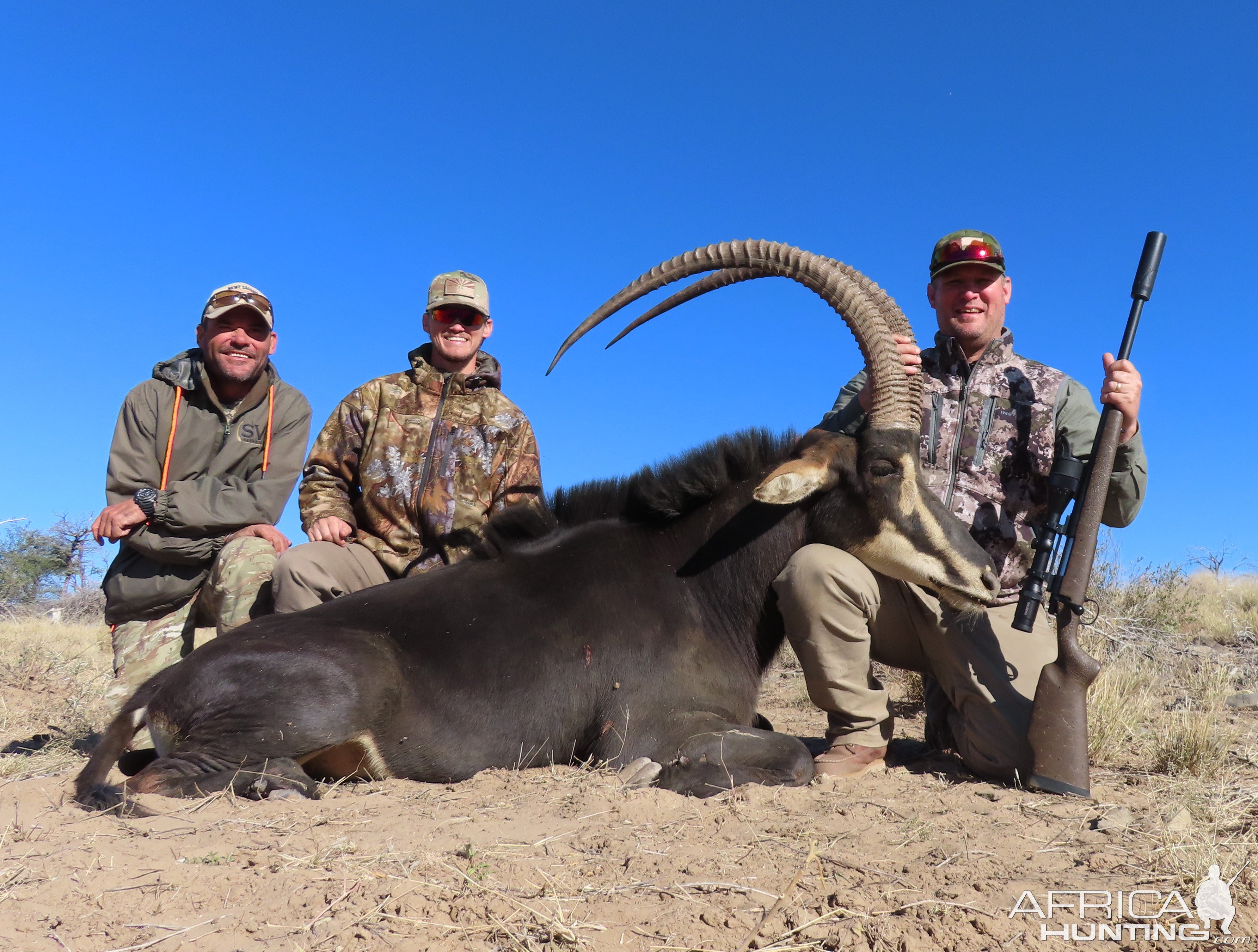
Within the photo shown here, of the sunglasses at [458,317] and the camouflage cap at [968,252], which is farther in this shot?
the sunglasses at [458,317]

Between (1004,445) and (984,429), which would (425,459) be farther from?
(1004,445)

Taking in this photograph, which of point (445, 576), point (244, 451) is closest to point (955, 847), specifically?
point (445, 576)

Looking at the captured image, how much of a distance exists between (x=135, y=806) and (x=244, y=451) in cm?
320

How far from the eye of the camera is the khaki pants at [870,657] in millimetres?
4816

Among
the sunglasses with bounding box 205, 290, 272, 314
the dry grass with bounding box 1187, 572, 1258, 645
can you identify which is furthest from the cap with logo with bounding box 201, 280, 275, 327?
the dry grass with bounding box 1187, 572, 1258, 645

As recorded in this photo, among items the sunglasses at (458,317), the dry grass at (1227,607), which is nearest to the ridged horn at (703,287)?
the sunglasses at (458,317)

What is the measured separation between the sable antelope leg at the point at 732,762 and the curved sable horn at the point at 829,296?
1847 mm

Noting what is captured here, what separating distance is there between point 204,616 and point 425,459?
1959 millimetres

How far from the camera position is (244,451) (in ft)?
21.3

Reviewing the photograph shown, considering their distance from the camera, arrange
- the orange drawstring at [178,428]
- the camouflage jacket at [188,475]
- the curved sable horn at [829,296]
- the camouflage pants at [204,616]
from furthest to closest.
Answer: the orange drawstring at [178,428]
the camouflage jacket at [188,475]
the camouflage pants at [204,616]
the curved sable horn at [829,296]

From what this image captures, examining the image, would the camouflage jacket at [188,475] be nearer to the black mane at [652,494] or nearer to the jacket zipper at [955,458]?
the black mane at [652,494]

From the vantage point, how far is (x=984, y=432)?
5273mm

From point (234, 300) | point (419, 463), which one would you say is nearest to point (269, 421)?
point (234, 300)

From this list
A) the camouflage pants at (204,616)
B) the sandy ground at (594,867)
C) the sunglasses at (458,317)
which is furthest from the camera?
the sunglasses at (458,317)
